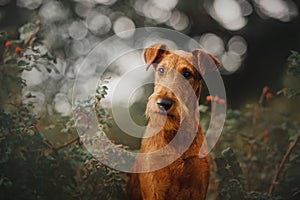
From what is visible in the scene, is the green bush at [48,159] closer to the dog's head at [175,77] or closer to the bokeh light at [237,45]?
the dog's head at [175,77]

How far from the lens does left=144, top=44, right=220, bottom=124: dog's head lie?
2010mm

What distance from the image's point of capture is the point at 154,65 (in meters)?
2.26

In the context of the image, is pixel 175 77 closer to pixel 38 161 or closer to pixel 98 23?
pixel 38 161

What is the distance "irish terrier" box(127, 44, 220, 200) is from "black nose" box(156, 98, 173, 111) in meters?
0.06

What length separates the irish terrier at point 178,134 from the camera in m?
2.10

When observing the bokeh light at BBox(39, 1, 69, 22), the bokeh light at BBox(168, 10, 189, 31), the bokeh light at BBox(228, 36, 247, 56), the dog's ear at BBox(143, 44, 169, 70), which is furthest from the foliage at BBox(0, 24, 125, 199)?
the bokeh light at BBox(228, 36, 247, 56)

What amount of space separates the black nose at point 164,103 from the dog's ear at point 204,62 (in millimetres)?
328

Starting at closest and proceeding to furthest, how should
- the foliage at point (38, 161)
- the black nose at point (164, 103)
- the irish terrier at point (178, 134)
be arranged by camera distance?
1. the black nose at point (164, 103)
2. the irish terrier at point (178, 134)
3. the foliage at point (38, 161)

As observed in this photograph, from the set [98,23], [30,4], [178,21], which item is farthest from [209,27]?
[30,4]

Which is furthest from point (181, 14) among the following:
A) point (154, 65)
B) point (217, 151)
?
point (154, 65)

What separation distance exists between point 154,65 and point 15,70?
120cm

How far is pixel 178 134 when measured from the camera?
2170 millimetres

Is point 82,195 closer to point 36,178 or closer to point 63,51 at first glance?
point 36,178

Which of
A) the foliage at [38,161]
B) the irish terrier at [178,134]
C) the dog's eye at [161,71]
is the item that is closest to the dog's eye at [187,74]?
the irish terrier at [178,134]
